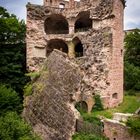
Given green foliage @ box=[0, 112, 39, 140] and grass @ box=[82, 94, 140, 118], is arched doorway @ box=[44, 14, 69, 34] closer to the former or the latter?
grass @ box=[82, 94, 140, 118]

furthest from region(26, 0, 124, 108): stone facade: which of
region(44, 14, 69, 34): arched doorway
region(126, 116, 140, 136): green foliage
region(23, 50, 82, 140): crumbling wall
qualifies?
region(126, 116, 140, 136): green foliage

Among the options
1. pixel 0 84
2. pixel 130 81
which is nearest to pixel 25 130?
pixel 0 84

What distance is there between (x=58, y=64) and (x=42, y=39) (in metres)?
9.24

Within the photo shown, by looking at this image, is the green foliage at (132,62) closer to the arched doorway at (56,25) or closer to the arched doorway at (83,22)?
the arched doorway at (83,22)

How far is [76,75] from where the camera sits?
2492 centimetres

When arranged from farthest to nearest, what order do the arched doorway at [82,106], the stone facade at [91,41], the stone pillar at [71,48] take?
the stone pillar at [71,48] < the stone facade at [91,41] < the arched doorway at [82,106]

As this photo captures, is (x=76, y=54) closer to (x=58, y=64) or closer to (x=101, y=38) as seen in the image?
(x=101, y=38)

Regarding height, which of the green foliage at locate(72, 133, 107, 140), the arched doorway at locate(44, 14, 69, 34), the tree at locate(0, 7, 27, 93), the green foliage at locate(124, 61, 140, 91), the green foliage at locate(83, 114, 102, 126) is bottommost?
the green foliage at locate(72, 133, 107, 140)

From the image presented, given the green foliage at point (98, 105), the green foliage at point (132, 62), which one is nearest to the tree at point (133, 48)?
the green foliage at point (132, 62)

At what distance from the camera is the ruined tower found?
28266 millimetres

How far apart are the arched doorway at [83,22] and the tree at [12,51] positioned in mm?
6392

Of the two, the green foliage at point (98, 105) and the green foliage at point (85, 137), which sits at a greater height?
the green foliage at point (98, 105)

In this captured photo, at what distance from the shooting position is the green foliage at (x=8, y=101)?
1087 inches

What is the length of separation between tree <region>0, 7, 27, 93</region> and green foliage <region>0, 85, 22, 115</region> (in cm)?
266
